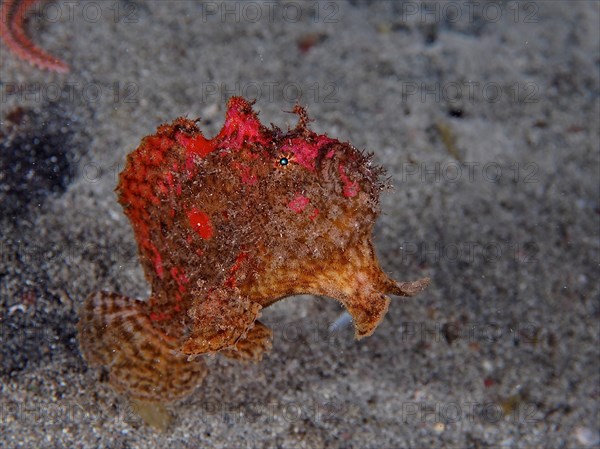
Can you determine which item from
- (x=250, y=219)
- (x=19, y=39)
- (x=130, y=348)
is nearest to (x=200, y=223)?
(x=250, y=219)

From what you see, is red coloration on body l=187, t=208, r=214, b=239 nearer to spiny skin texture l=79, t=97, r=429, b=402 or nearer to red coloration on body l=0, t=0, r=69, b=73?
spiny skin texture l=79, t=97, r=429, b=402

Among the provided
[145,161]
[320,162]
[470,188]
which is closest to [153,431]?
[145,161]

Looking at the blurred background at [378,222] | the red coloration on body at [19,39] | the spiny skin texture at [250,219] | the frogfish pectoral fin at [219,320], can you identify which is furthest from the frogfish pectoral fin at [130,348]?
the red coloration on body at [19,39]

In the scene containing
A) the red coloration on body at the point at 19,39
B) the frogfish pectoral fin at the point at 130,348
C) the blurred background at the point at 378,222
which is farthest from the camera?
the red coloration on body at the point at 19,39

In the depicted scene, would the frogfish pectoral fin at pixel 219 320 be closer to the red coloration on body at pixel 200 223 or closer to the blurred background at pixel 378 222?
the red coloration on body at pixel 200 223

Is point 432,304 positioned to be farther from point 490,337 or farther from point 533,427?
point 533,427

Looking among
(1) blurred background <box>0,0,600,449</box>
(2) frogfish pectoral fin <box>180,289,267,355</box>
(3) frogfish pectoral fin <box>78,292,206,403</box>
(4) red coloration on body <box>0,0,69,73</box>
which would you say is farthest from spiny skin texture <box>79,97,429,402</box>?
(4) red coloration on body <box>0,0,69,73</box>

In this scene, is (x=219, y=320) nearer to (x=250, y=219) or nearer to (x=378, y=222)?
(x=250, y=219)
